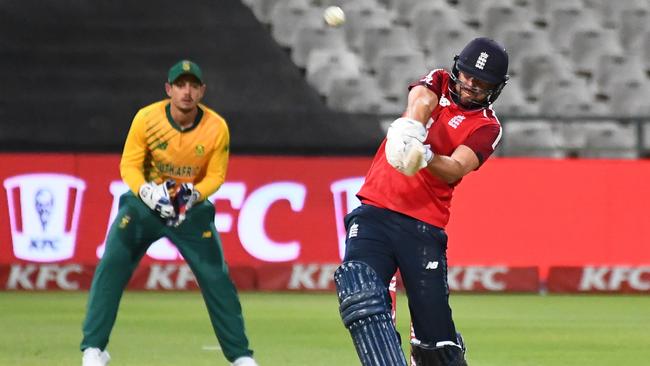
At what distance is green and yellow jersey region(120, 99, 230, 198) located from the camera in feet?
29.6

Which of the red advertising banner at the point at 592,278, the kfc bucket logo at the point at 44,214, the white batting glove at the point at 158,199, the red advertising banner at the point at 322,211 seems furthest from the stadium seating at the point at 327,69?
the white batting glove at the point at 158,199

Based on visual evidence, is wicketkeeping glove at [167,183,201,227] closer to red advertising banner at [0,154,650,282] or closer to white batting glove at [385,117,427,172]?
white batting glove at [385,117,427,172]

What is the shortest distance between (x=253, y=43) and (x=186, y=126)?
31.4 ft

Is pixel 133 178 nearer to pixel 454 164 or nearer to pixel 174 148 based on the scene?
pixel 174 148

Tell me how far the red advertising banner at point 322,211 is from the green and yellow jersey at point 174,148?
20.9 feet

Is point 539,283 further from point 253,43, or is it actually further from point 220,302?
point 220,302

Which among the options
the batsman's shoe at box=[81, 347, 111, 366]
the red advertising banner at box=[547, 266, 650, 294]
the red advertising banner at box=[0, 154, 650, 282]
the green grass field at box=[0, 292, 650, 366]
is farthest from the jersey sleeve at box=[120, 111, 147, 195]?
the red advertising banner at box=[547, 266, 650, 294]

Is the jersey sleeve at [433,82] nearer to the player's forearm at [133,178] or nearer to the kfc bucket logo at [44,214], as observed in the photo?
the player's forearm at [133,178]

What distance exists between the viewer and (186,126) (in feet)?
29.9

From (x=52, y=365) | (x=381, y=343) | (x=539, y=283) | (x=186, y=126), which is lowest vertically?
(x=539, y=283)

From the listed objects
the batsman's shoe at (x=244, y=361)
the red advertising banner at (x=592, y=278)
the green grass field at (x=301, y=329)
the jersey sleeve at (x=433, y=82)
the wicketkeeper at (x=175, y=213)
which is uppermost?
the jersey sleeve at (x=433, y=82)

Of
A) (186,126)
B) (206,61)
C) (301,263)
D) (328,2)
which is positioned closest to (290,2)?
(328,2)

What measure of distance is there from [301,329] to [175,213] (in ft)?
11.9

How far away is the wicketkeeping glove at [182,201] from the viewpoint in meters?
8.83
